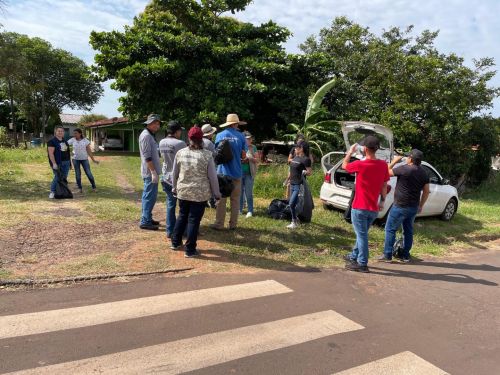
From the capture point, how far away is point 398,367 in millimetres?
3416

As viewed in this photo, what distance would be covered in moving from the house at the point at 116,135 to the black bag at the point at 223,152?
3018 centimetres

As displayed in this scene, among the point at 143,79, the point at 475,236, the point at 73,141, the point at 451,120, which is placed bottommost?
the point at 475,236

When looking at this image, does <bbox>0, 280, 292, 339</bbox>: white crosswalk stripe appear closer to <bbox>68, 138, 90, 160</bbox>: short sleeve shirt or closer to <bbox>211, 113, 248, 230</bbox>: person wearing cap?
<bbox>211, 113, 248, 230</bbox>: person wearing cap

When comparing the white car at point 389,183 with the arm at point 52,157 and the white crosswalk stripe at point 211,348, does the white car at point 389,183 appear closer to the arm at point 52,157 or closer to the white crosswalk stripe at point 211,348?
the white crosswalk stripe at point 211,348

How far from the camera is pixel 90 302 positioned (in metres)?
4.37

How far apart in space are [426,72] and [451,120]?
2062mm

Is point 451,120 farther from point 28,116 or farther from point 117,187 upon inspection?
point 28,116

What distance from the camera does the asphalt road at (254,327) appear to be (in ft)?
10.9

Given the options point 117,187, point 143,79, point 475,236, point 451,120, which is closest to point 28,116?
point 143,79

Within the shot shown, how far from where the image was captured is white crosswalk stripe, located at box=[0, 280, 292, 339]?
3.77 m

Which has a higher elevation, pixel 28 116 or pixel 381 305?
pixel 28 116

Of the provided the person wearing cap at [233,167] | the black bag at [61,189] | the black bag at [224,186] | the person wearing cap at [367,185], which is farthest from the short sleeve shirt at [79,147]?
Answer: the person wearing cap at [367,185]

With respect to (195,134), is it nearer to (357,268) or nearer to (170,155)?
(170,155)

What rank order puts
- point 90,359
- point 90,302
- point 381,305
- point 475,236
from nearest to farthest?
1. point 90,359
2. point 90,302
3. point 381,305
4. point 475,236
